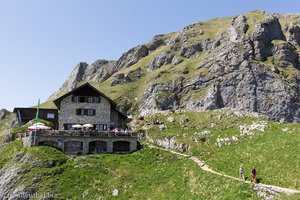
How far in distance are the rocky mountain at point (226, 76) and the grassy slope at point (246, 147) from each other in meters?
70.1

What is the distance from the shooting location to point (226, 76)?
14662 centimetres

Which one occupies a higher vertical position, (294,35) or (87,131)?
(294,35)

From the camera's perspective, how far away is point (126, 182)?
146ft

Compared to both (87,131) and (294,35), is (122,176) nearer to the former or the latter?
(87,131)

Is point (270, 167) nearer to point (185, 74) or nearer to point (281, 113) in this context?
point (281, 113)

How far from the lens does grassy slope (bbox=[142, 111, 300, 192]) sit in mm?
34062

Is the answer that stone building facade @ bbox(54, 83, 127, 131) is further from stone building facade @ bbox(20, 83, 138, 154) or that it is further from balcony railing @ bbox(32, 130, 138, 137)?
balcony railing @ bbox(32, 130, 138, 137)

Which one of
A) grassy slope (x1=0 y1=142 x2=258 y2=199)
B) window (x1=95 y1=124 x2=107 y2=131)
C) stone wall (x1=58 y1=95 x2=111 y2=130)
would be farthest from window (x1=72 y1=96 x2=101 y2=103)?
grassy slope (x1=0 y1=142 x2=258 y2=199)

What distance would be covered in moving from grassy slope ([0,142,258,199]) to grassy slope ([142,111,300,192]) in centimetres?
393

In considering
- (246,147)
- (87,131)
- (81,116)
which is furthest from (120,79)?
(246,147)

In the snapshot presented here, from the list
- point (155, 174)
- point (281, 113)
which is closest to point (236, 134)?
point (155, 174)

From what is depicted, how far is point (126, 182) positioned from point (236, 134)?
1985cm

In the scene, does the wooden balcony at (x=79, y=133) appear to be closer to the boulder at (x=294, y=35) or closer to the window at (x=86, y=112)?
the window at (x=86, y=112)

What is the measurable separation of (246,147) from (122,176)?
17652mm
